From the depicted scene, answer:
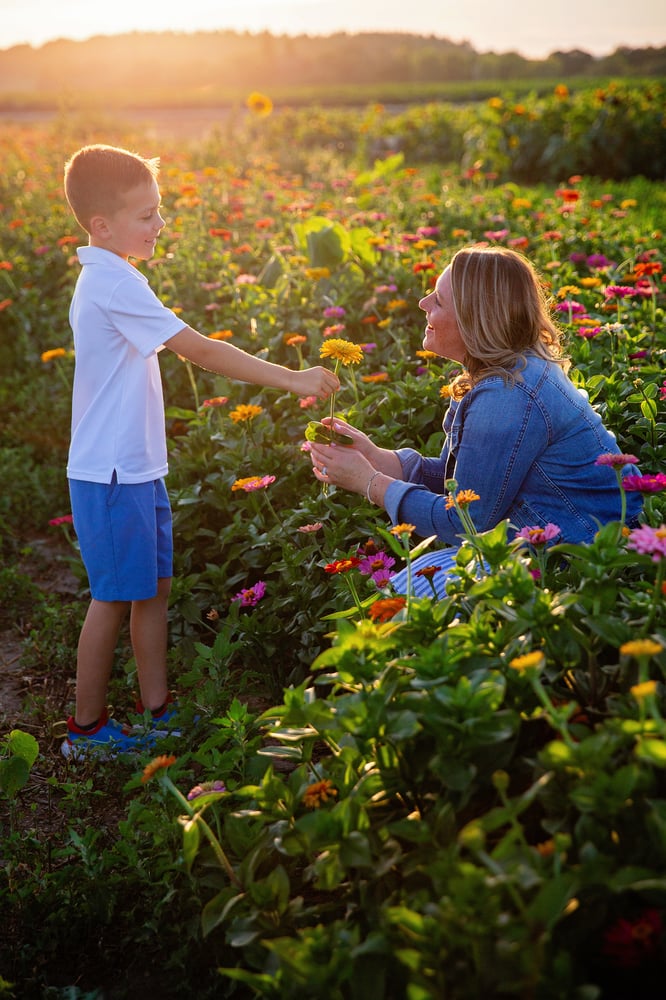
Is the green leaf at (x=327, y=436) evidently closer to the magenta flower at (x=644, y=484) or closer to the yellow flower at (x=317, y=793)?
the magenta flower at (x=644, y=484)

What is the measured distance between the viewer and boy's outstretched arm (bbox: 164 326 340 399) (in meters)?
2.47

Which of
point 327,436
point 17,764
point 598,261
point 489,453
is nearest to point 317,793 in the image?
point 17,764

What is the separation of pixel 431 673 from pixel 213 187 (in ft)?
19.5

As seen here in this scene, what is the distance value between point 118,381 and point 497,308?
1053 millimetres

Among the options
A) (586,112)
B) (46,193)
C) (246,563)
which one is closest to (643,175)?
(586,112)

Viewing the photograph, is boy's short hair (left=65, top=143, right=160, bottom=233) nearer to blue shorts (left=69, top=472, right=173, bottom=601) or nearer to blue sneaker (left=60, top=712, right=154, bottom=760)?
blue shorts (left=69, top=472, right=173, bottom=601)

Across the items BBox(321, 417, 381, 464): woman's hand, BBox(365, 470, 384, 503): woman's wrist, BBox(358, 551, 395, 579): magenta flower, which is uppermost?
BBox(321, 417, 381, 464): woman's hand

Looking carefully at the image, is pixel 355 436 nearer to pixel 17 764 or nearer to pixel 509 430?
pixel 509 430

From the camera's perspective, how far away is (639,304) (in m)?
4.07

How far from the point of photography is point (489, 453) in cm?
224

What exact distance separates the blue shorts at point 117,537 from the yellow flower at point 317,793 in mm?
1075

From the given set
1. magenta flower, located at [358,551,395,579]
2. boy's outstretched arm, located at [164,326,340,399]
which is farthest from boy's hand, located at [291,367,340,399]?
magenta flower, located at [358,551,395,579]

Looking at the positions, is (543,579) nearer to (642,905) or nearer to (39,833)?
(642,905)

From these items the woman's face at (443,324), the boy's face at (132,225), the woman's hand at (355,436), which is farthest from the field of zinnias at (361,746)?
the boy's face at (132,225)
